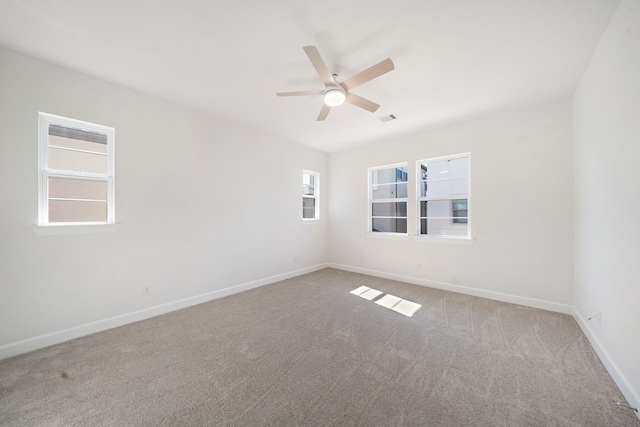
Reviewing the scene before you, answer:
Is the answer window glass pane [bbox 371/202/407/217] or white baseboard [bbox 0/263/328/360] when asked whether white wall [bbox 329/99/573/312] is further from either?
white baseboard [bbox 0/263/328/360]

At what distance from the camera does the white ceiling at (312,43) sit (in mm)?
1780

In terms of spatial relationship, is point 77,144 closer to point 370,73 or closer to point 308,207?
point 370,73

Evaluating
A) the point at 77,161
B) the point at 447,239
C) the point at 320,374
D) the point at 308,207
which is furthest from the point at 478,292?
the point at 77,161

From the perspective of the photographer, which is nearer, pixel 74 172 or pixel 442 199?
pixel 74 172

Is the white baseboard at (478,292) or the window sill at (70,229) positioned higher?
the window sill at (70,229)

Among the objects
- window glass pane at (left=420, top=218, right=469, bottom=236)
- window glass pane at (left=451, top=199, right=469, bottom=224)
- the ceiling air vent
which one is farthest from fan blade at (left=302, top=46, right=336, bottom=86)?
window glass pane at (left=420, top=218, right=469, bottom=236)

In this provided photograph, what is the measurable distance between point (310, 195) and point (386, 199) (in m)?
1.74

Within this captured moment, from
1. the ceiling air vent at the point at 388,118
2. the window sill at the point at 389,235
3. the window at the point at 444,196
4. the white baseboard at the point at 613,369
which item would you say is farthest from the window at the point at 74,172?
the white baseboard at the point at 613,369

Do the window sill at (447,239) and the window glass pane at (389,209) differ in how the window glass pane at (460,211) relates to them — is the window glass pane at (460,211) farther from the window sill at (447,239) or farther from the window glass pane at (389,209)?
the window glass pane at (389,209)

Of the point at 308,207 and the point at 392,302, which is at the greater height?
the point at 308,207

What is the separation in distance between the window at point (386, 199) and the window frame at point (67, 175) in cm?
435

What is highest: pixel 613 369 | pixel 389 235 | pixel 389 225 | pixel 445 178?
pixel 445 178

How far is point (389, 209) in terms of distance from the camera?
16.9ft

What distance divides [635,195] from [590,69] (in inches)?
64.6
